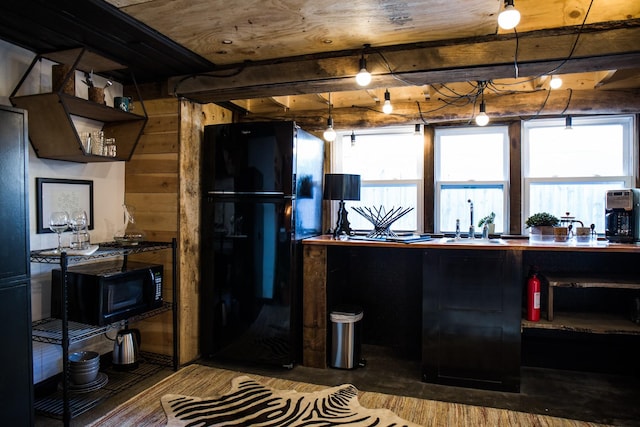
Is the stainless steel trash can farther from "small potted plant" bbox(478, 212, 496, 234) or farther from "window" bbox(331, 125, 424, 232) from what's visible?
"small potted plant" bbox(478, 212, 496, 234)

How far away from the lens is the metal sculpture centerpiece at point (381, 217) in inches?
146

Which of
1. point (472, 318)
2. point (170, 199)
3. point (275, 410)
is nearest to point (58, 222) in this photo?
point (170, 199)

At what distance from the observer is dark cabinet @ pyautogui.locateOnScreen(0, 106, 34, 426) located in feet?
6.94

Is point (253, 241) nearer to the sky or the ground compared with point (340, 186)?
nearer to the ground

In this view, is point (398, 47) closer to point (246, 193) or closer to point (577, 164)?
point (246, 193)

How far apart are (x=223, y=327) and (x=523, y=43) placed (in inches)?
117

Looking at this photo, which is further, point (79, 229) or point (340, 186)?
point (340, 186)

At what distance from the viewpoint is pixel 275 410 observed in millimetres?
2623

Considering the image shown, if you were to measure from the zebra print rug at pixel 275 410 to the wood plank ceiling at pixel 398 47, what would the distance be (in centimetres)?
218

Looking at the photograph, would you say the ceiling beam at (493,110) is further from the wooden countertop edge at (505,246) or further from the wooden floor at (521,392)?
the wooden floor at (521,392)

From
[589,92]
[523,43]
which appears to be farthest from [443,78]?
[589,92]

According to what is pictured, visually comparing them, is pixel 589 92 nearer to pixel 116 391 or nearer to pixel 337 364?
pixel 337 364

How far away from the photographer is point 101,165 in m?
3.31

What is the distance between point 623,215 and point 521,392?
151 centimetres
